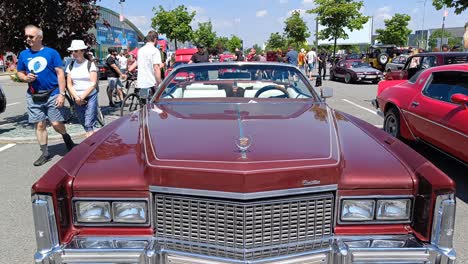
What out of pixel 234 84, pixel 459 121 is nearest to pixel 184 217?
pixel 234 84

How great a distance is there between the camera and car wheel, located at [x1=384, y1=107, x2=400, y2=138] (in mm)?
6480

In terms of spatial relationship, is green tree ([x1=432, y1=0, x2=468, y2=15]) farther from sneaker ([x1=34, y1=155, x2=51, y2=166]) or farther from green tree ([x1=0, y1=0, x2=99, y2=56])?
sneaker ([x1=34, y1=155, x2=51, y2=166])

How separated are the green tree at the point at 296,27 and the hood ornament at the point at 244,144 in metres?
48.4

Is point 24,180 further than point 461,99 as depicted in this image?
Yes

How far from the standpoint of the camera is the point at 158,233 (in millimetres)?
2205

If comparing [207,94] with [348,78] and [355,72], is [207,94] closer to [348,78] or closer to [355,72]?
[355,72]

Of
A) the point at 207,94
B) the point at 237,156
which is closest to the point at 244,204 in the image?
the point at 237,156

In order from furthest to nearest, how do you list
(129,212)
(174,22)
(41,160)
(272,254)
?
(174,22) → (41,160) → (129,212) → (272,254)

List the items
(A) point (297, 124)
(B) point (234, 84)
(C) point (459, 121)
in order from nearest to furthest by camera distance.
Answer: (A) point (297, 124), (B) point (234, 84), (C) point (459, 121)

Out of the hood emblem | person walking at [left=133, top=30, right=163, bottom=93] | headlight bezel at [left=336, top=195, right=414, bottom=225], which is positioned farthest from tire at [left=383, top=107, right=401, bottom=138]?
the hood emblem

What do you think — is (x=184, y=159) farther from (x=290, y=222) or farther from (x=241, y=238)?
(x=290, y=222)

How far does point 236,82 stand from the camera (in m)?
4.28

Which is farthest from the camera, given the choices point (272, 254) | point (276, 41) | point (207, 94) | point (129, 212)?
point (276, 41)

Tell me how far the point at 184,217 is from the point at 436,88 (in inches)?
187
